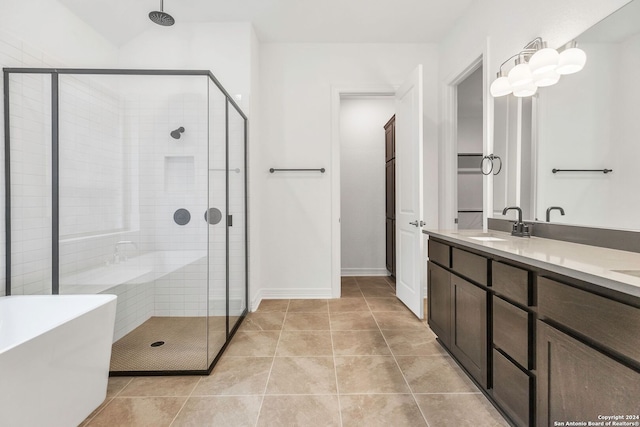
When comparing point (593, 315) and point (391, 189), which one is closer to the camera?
point (593, 315)

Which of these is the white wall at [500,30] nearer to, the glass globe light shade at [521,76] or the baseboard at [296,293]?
the glass globe light shade at [521,76]

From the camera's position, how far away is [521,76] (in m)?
1.86

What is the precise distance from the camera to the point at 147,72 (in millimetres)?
1865

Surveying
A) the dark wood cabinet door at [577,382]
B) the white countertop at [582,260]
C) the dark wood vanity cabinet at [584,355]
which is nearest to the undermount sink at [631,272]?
the white countertop at [582,260]

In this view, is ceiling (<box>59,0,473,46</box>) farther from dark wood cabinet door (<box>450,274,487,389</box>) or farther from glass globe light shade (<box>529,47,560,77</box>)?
dark wood cabinet door (<box>450,274,487,389</box>)

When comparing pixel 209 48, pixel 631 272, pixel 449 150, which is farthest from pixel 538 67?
pixel 209 48

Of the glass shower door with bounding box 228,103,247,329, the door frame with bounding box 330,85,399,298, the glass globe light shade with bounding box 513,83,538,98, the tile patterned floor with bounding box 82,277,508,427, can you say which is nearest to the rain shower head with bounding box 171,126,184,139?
the glass shower door with bounding box 228,103,247,329

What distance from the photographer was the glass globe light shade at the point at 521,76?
1.82 metres

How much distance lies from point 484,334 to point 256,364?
138 cm

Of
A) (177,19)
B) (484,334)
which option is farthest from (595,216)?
(177,19)

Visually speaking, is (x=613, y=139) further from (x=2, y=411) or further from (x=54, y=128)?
(x=54, y=128)

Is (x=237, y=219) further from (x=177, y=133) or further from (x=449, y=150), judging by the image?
(x=449, y=150)

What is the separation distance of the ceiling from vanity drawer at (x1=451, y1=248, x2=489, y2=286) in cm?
230

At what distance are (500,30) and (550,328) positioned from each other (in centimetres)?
224
